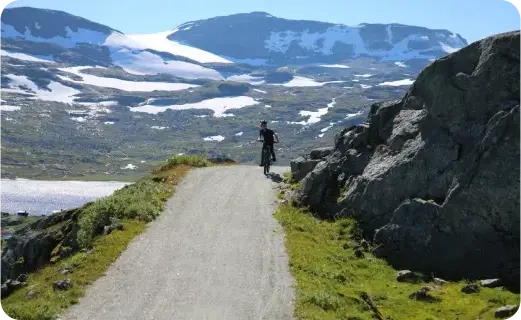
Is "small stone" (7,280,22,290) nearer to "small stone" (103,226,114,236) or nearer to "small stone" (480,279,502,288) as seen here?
"small stone" (103,226,114,236)

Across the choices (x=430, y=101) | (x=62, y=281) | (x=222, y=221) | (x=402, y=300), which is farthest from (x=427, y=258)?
(x=62, y=281)

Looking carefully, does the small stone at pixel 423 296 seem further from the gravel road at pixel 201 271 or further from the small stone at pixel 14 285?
the small stone at pixel 14 285

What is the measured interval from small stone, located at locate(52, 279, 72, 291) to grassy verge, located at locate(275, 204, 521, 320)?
28.0ft

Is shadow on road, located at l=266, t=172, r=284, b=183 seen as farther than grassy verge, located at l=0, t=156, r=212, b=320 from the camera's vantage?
Yes

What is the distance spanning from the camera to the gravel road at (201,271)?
794 inches

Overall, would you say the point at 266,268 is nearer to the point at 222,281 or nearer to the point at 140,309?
the point at 222,281

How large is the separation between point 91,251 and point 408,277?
14042mm

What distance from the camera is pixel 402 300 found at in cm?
2248

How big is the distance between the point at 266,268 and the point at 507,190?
11114mm

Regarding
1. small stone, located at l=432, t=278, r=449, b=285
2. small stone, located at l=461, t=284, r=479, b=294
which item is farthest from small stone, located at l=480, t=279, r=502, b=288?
small stone, located at l=432, t=278, r=449, b=285

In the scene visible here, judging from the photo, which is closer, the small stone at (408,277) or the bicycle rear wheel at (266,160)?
the small stone at (408,277)

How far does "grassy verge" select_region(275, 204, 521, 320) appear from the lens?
2103 cm

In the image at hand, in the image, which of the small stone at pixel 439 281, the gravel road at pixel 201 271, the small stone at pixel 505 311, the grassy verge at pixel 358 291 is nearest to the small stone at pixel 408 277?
the grassy verge at pixel 358 291

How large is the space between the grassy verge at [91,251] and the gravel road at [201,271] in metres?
0.52
